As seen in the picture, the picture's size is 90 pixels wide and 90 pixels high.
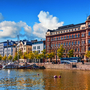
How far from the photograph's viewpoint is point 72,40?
106 m

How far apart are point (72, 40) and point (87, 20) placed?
16.9 meters

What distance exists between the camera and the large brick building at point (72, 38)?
3875 inches

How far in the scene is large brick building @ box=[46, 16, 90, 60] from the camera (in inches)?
3875

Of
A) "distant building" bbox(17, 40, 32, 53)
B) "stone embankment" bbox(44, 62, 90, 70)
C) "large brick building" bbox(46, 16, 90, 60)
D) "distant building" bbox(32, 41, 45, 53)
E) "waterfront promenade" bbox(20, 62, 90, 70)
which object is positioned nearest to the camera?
"stone embankment" bbox(44, 62, 90, 70)

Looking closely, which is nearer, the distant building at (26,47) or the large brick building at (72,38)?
the large brick building at (72,38)

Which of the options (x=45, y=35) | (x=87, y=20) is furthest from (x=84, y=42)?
(x=45, y=35)

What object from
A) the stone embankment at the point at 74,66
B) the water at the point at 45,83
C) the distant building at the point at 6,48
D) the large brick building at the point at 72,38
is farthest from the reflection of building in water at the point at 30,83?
the distant building at the point at 6,48

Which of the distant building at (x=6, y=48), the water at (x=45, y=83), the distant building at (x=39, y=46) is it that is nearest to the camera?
the water at (x=45, y=83)

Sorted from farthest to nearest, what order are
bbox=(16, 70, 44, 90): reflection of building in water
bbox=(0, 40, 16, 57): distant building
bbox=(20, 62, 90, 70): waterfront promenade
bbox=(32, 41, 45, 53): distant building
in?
bbox=(0, 40, 16, 57): distant building
bbox=(32, 41, 45, 53): distant building
bbox=(20, 62, 90, 70): waterfront promenade
bbox=(16, 70, 44, 90): reflection of building in water

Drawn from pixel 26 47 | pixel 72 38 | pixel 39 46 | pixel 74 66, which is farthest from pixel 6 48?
pixel 74 66

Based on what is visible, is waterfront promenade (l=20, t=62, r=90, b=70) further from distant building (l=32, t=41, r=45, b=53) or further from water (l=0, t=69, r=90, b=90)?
distant building (l=32, t=41, r=45, b=53)

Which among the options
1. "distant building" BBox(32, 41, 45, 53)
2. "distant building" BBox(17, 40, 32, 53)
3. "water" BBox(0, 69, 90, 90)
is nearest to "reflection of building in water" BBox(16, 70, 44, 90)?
"water" BBox(0, 69, 90, 90)

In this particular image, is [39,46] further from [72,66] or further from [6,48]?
[6,48]

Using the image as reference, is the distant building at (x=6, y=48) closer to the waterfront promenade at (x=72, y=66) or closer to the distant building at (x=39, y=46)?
the distant building at (x=39, y=46)
